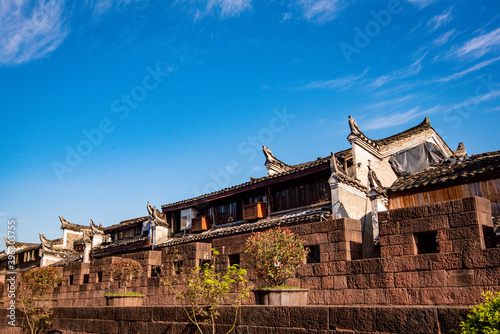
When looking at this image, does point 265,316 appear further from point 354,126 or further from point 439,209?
point 354,126

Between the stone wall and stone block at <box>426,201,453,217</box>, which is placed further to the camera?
stone block at <box>426,201,453,217</box>

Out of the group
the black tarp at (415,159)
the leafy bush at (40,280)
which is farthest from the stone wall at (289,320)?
the black tarp at (415,159)

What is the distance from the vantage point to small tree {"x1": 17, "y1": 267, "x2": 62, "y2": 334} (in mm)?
13580

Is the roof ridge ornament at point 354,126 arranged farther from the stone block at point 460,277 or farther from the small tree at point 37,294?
the small tree at point 37,294

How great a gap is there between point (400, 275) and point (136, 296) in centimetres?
798

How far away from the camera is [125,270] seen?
1337 cm

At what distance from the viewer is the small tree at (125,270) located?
1332 cm

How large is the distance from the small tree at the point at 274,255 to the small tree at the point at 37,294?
27.3 ft

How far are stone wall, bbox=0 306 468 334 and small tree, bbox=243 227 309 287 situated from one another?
3.33ft

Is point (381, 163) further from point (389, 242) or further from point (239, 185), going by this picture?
point (389, 242)

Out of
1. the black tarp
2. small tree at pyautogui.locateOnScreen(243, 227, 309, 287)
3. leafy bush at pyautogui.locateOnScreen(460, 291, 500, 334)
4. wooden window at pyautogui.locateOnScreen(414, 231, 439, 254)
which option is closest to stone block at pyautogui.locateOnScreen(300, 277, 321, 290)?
small tree at pyautogui.locateOnScreen(243, 227, 309, 287)

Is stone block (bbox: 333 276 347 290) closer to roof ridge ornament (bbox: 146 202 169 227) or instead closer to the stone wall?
the stone wall

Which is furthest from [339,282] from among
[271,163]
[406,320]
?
[271,163]

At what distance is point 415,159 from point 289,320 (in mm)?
13979
